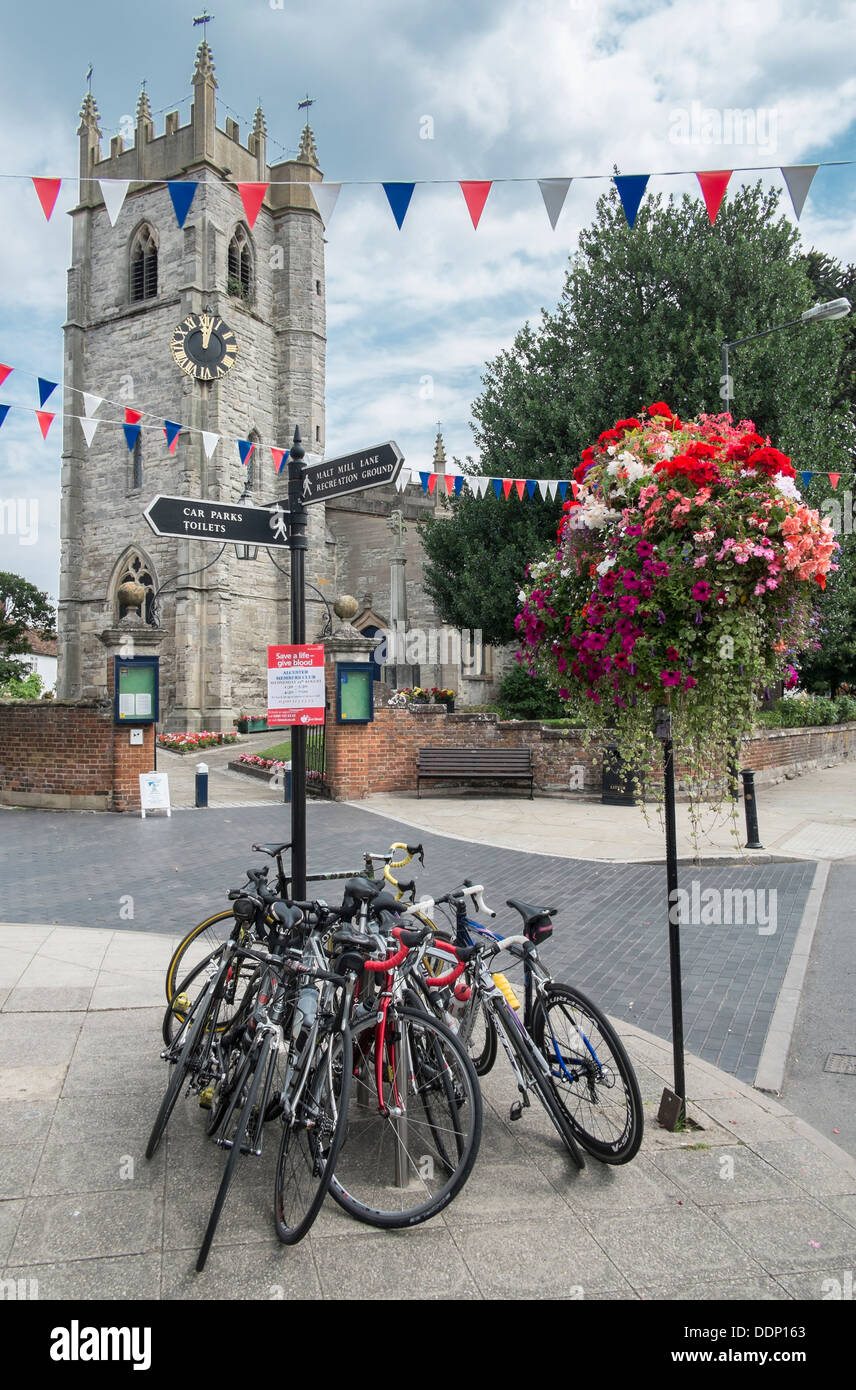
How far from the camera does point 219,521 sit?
15.8 feet

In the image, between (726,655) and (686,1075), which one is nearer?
(726,655)

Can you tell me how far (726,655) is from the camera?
340 centimetres

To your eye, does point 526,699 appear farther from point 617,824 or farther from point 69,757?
point 69,757

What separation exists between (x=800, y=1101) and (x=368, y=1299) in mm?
2544

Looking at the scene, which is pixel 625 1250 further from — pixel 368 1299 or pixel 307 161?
pixel 307 161

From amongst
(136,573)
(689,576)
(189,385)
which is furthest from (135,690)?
(189,385)

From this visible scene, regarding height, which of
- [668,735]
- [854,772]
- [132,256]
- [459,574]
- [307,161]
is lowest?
[854,772]

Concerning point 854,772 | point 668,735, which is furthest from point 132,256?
point 668,735

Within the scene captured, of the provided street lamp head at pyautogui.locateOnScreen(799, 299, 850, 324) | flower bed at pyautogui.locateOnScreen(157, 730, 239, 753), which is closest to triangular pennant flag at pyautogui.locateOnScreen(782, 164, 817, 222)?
street lamp head at pyautogui.locateOnScreen(799, 299, 850, 324)

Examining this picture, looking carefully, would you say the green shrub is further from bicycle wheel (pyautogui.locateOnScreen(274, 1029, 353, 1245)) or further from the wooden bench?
bicycle wheel (pyautogui.locateOnScreen(274, 1029, 353, 1245))

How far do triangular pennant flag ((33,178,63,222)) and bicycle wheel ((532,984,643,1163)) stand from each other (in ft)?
22.0

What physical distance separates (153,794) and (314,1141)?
10.7m

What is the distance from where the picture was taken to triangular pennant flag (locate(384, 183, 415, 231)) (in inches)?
252

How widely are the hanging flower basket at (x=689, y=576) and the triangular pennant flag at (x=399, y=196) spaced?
12.2 feet
